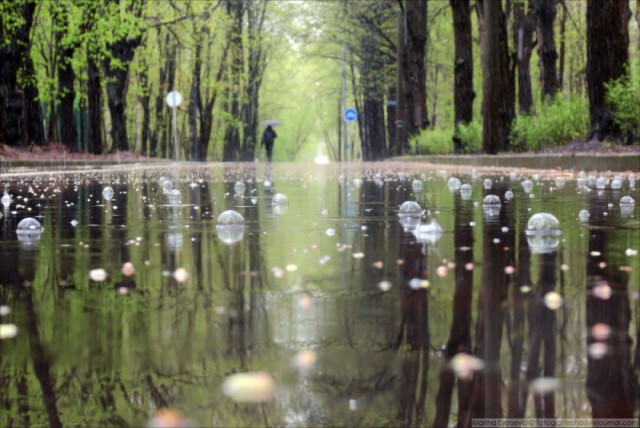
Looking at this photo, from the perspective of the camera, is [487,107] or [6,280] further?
[487,107]

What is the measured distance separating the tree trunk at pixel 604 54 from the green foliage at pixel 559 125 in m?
2.11

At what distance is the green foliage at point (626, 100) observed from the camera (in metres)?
16.9

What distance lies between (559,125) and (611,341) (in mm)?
18952

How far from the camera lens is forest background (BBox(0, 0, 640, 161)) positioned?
837 inches

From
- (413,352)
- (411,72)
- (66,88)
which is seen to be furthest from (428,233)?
(411,72)

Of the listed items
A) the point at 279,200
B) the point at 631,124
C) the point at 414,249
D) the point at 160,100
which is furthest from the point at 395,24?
the point at 414,249

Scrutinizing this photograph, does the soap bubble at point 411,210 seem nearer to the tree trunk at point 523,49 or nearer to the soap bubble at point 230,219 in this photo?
the soap bubble at point 230,219

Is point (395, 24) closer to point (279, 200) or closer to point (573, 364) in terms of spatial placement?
point (279, 200)

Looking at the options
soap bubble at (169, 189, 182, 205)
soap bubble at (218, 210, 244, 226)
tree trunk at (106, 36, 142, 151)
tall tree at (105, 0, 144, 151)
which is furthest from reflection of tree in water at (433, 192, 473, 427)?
tree trunk at (106, 36, 142, 151)

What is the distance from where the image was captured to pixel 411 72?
41438mm

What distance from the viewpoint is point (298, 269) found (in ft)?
14.4

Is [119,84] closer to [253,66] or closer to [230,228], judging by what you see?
[253,66]

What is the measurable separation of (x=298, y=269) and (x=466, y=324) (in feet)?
4.92

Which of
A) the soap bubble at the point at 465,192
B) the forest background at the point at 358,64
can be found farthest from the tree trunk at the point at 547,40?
the soap bubble at the point at 465,192
